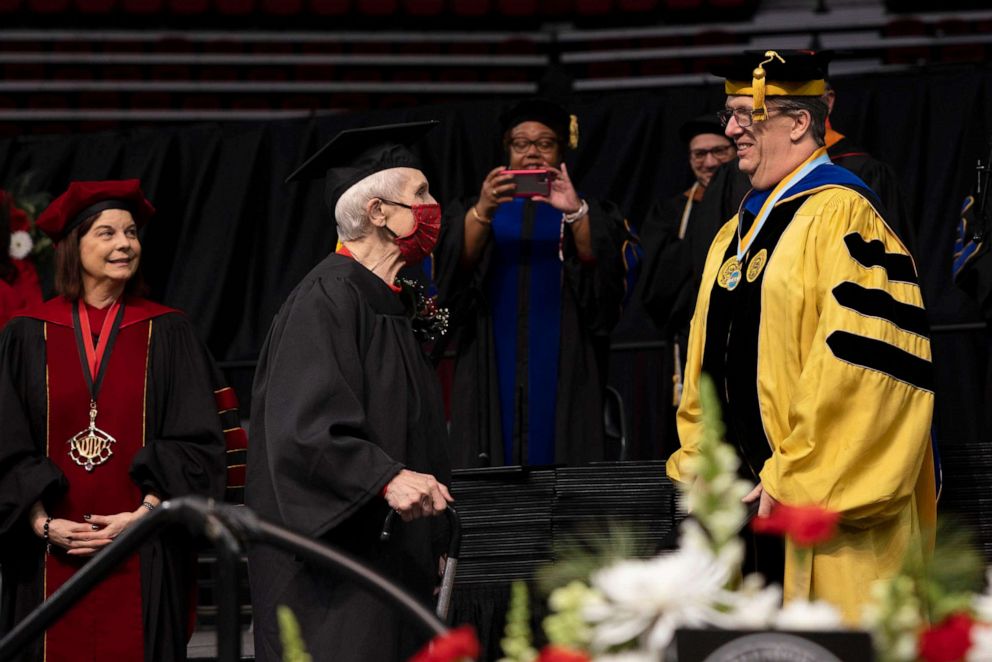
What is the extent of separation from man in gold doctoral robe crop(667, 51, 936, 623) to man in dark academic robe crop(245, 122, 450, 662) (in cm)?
69

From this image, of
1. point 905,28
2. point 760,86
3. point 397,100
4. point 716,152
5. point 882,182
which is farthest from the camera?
point 397,100

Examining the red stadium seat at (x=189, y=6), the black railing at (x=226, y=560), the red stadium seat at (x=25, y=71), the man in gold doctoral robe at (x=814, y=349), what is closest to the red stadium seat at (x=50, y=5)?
the red stadium seat at (x=25, y=71)

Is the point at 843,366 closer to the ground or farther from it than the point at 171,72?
closer to the ground

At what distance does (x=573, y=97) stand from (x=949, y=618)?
6.59m

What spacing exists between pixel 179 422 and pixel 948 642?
11.8ft

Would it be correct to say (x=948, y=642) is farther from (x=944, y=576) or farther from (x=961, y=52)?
(x=961, y=52)

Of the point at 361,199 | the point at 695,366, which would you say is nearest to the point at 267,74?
the point at 361,199

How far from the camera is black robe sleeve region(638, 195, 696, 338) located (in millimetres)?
5676

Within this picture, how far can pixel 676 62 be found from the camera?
37.9 ft

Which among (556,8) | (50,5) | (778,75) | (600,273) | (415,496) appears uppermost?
(556,8)

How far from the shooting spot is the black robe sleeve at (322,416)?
11.0 feet

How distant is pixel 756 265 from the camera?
140 inches

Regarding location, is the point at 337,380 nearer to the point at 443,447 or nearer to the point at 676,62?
the point at 443,447

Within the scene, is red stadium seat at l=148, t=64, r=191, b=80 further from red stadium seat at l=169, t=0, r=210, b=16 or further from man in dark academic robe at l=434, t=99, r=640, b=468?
man in dark academic robe at l=434, t=99, r=640, b=468
